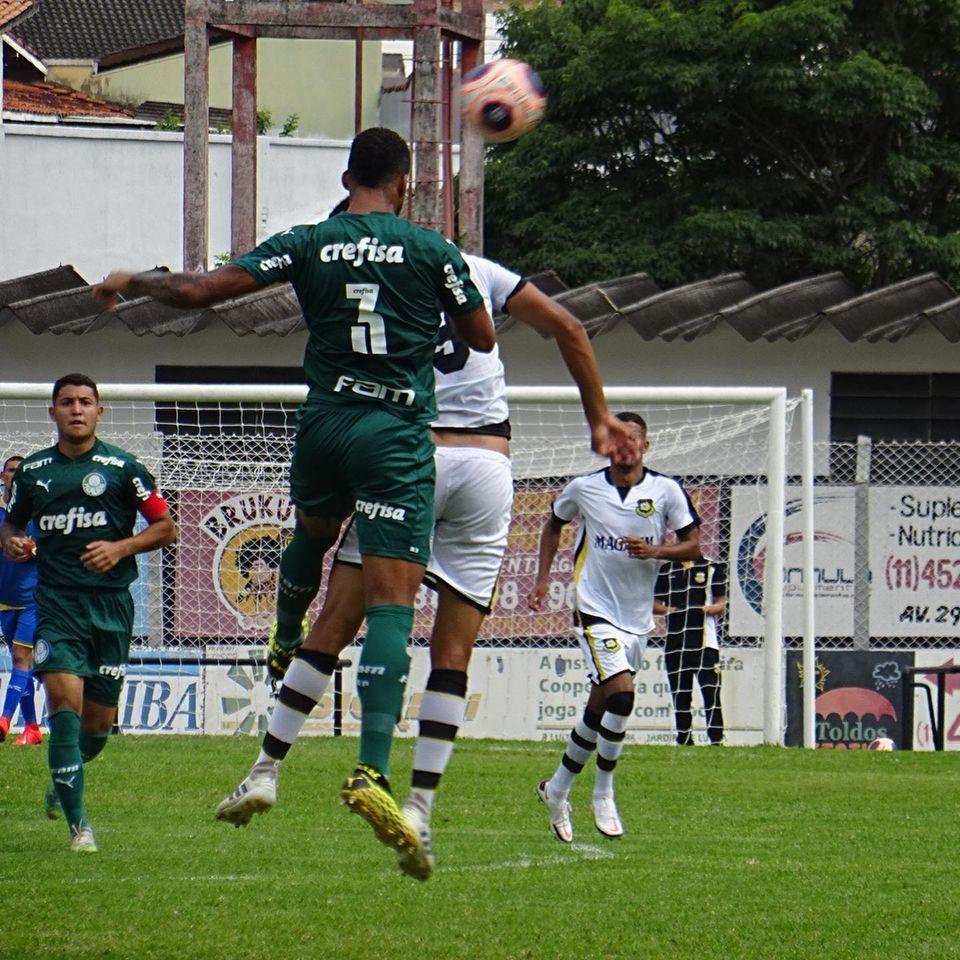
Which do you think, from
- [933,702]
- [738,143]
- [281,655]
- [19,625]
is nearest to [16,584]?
[19,625]

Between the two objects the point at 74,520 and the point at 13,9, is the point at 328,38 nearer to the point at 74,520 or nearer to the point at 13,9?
the point at 74,520

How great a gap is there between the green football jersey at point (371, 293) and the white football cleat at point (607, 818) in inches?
172

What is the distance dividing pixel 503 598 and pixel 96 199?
15.1 m

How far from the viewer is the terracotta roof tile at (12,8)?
34875 millimetres

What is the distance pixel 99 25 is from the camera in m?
54.4

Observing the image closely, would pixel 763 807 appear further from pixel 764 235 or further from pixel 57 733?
pixel 764 235

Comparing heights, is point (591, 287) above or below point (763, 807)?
above

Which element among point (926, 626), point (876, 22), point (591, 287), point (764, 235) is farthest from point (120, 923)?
point (876, 22)

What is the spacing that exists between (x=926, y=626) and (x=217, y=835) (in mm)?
8377

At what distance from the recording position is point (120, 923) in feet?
23.5

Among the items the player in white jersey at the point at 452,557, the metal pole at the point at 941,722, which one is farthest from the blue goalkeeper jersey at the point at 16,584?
the player in white jersey at the point at 452,557

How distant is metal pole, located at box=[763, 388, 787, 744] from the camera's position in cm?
1450

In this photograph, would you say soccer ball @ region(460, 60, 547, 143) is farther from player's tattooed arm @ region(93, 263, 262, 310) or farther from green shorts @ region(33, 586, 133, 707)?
green shorts @ region(33, 586, 133, 707)

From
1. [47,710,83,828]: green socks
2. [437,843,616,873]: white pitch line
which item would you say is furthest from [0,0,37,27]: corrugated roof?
[437,843,616,873]: white pitch line
